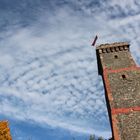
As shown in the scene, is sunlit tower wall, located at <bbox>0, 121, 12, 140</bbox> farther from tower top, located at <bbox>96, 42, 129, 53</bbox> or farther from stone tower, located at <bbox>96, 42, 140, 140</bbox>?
tower top, located at <bbox>96, 42, 129, 53</bbox>

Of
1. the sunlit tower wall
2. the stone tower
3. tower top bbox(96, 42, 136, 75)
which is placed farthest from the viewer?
the sunlit tower wall

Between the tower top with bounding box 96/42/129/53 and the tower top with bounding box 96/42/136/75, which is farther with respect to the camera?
the tower top with bounding box 96/42/129/53

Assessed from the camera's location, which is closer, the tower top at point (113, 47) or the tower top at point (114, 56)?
the tower top at point (114, 56)

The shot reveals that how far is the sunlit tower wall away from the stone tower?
1485 centimetres

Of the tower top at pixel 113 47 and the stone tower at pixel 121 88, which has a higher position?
the tower top at pixel 113 47

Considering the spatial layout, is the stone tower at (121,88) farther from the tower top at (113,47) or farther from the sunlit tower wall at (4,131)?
the sunlit tower wall at (4,131)

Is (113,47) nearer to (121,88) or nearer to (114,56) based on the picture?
(114,56)

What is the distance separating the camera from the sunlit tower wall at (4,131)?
35909 mm

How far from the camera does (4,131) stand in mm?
36625

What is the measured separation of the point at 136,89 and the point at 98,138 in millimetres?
40401

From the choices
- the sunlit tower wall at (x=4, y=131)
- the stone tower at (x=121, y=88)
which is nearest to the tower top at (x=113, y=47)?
the stone tower at (x=121, y=88)

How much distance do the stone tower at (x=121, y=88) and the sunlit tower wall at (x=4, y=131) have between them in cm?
1485

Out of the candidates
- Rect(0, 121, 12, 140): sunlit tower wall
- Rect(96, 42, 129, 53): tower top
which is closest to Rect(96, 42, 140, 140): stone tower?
Rect(96, 42, 129, 53): tower top

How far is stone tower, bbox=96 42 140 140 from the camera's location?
87.0 ft
